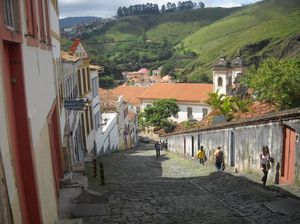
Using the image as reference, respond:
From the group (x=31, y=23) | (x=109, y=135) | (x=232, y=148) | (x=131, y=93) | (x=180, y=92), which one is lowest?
(x=131, y=93)

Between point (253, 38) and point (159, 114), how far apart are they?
202 feet

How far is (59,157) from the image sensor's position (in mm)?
12320

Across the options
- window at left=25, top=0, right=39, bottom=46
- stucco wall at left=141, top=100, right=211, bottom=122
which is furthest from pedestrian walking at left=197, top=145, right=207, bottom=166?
stucco wall at left=141, top=100, right=211, bottom=122

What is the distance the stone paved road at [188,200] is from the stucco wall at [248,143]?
1.09m

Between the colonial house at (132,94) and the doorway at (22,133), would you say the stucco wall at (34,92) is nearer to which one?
the doorway at (22,133)

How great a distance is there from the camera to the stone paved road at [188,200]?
9.77 metres

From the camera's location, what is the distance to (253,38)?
4331 inches

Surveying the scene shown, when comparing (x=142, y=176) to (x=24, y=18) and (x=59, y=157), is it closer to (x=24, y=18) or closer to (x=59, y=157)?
(x=59, y=157)

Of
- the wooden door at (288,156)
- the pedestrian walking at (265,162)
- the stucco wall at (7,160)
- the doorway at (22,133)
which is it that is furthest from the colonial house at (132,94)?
the stucco wall at (7,160)

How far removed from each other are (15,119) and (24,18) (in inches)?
81.4

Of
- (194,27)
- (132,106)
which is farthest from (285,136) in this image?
(194,27)

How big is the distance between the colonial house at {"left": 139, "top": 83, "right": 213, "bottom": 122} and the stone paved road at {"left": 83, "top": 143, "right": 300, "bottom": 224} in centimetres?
5018

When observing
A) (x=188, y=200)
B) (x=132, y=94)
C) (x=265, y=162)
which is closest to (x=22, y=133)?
(x=188, y=200)

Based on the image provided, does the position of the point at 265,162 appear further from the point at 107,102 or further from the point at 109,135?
the point at 107,102
